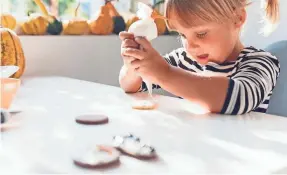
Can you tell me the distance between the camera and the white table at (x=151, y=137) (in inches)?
19.0

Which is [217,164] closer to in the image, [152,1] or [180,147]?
[180,147]

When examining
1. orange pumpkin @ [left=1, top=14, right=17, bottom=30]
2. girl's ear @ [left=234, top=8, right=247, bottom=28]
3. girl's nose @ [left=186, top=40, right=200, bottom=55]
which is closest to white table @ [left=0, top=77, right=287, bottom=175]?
girl's nose @ [left=186, top=40, right=200, bottom=55]

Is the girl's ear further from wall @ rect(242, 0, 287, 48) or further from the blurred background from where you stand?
the blurred background

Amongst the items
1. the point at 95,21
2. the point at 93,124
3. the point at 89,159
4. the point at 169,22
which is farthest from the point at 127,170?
the point at 95,21

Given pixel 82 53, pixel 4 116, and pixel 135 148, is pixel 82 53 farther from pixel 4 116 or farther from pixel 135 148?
pixel 135 148

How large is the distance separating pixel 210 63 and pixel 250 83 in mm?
257

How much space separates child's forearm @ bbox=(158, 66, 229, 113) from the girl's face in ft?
0.45

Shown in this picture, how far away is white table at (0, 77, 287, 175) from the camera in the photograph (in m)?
0.48

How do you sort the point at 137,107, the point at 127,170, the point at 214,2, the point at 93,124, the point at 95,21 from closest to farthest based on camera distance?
the point at 127,170
the point at 93,124
the point at 137,107
the point at 214,2
the point at 95,21

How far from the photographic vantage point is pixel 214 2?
924mm

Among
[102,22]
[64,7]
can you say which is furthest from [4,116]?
[64,7]

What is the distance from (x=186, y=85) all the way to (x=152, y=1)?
0.98 m

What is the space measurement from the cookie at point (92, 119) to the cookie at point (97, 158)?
0.49 feet

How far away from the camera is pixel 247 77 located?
87 cm
